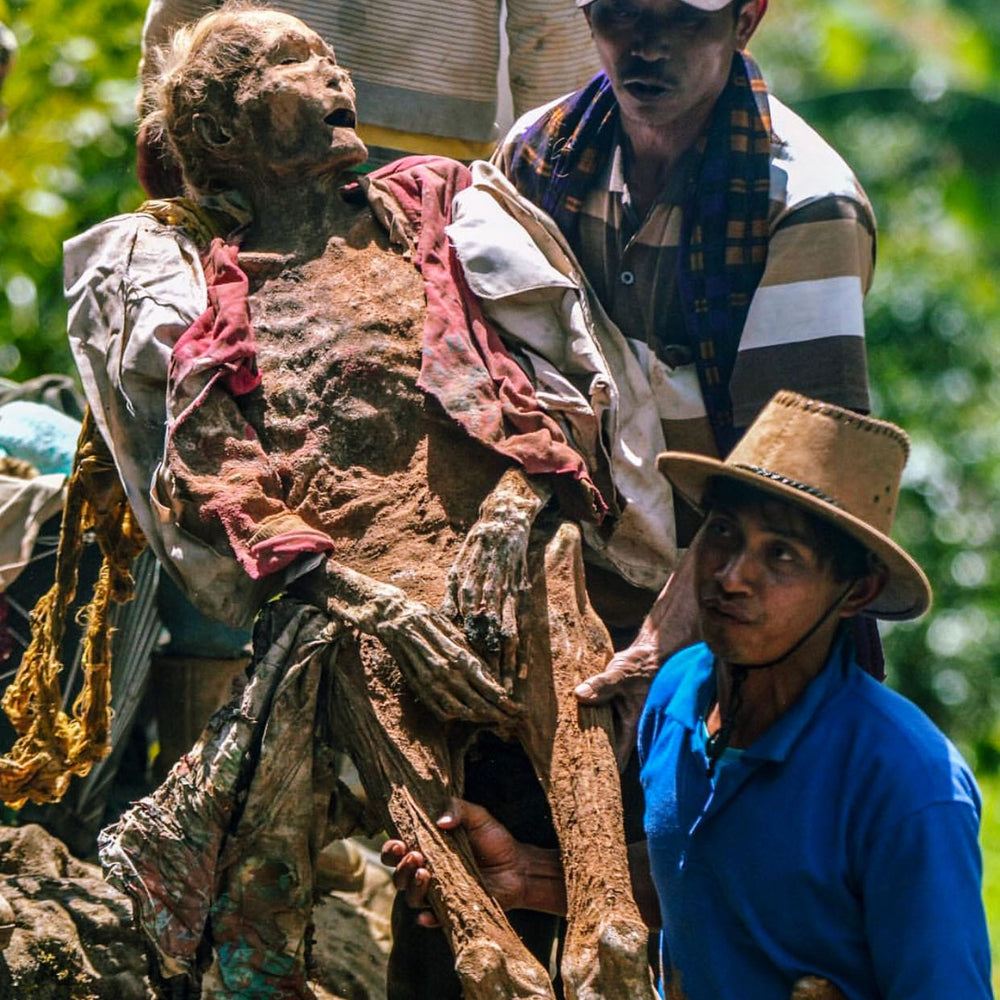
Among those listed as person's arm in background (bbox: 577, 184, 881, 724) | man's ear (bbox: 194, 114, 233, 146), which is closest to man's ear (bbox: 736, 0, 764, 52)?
person's arm in background (bbox: 577, 184, 881, 724)

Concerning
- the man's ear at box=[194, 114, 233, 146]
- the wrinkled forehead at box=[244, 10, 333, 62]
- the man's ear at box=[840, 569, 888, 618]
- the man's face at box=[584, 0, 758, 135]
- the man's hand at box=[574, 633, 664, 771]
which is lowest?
the man's hand at box=[574, 633, 664, 771]

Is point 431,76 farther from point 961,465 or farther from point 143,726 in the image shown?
point 961,465

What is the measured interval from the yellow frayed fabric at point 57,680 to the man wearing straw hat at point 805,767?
1.48 m

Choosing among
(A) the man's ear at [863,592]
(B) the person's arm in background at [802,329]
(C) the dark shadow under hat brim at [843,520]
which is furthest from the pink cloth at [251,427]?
(A) the man's ear at [863,592]

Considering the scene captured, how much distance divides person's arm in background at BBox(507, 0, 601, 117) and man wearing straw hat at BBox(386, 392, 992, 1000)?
1906 mm

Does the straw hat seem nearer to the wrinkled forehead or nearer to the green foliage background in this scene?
the wrinkled forehead

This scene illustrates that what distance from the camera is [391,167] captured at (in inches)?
170

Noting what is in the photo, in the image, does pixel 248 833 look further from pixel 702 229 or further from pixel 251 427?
pixel 702 229

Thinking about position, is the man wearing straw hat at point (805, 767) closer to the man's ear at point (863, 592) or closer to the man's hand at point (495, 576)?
the man's ear at point (863, 592)

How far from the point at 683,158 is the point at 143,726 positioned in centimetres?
266

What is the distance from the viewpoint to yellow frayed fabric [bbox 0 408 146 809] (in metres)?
4.57

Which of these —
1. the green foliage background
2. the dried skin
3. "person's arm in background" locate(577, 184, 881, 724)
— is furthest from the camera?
the green foliage background

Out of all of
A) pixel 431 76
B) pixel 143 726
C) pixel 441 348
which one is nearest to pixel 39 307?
pixel 143 726

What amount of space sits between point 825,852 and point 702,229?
1.42 meters
